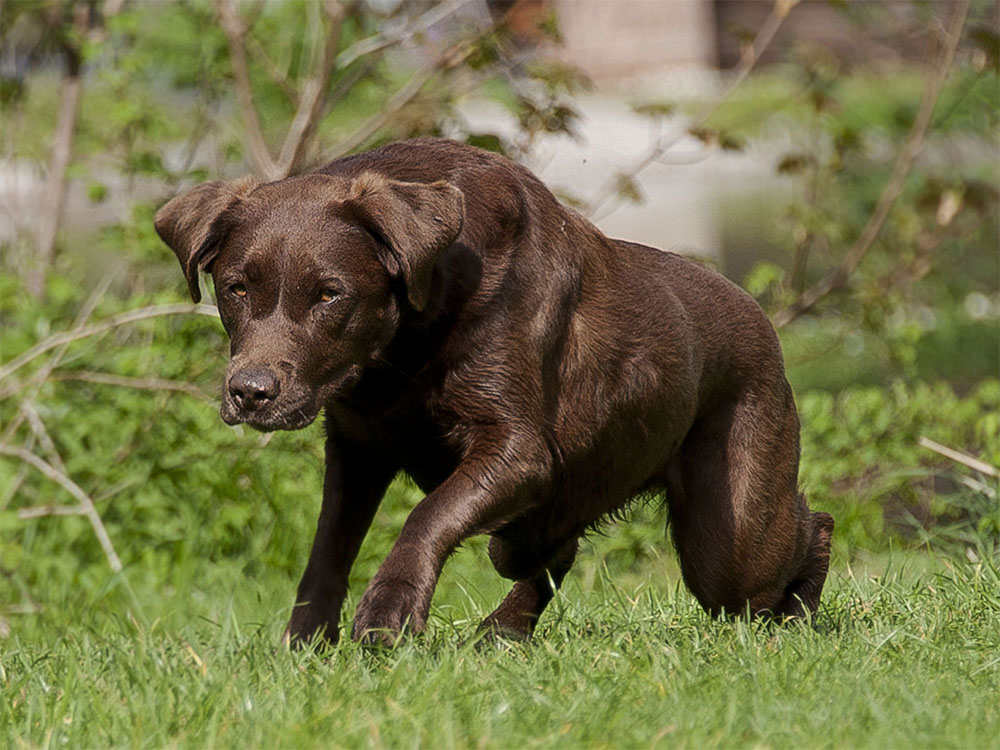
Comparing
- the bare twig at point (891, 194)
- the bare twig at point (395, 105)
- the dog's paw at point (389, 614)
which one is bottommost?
the bare twig at point (891, 194)

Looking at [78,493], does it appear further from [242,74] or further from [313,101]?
[242,74]

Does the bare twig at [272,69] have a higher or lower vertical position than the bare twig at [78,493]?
higher

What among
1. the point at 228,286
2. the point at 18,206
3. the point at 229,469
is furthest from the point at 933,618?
the point at 18,206

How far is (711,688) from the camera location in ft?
10.5

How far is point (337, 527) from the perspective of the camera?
13.2ft

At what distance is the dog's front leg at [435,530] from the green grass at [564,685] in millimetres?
69

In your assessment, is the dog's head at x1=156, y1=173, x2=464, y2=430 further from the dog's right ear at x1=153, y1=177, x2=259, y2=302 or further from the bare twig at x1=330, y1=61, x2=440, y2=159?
the bare twig at x1=330, y1=61, x2=440, y2=159

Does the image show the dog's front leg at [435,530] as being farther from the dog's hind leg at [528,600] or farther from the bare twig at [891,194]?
the bare twig at [891,194]

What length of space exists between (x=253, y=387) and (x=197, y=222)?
50cm

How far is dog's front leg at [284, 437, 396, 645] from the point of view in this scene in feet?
13.0

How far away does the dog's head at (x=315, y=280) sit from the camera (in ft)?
11.5

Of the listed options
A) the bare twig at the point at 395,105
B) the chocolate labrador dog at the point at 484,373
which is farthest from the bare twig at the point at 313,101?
the chocolate labrador dog at the point at 484,373

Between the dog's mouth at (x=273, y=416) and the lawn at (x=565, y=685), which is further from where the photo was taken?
the dog's mouth at (x=273, y=416)

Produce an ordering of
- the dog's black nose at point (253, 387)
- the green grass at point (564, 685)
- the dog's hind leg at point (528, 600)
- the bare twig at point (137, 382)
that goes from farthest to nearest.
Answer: the bare twig at point (137, 382), the dog's hind leg at point (528, 600), the dog's black nose at point (253, 387), the green grass at point (564, 685)
